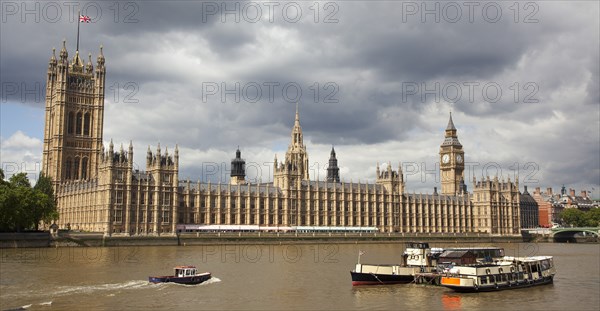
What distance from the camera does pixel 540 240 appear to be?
17888cm

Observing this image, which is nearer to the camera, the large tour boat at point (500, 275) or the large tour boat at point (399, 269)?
the large tour boat at point (500, 275)

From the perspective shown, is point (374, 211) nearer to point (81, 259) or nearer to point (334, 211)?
point (334, 211)

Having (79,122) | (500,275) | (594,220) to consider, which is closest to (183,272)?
(500,275)

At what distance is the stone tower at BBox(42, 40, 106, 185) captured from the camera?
155000 millimetres

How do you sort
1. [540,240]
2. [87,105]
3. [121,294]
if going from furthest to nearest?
[540,240], [87,105], [121,294]

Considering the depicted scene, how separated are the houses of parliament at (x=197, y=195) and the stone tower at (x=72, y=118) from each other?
242 millimetres

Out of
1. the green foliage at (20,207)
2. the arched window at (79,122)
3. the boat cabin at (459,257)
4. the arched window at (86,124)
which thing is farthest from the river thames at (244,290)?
the arched window at (86,124)

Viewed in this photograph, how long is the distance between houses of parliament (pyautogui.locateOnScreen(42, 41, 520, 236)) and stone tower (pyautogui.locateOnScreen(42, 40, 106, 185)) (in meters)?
0.24

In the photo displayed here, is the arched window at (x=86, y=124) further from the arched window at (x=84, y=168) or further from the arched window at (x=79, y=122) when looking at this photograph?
the arched window at (x=84, y=168)

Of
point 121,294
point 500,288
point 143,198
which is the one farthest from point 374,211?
point 121,294

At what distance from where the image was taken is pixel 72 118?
159250mm

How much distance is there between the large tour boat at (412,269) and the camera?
56688 millimetres

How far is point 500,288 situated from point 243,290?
21.6 meters

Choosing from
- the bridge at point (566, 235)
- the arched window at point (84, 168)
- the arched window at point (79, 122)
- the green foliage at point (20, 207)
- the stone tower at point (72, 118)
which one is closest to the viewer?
the green foliage at point (20, 207)
